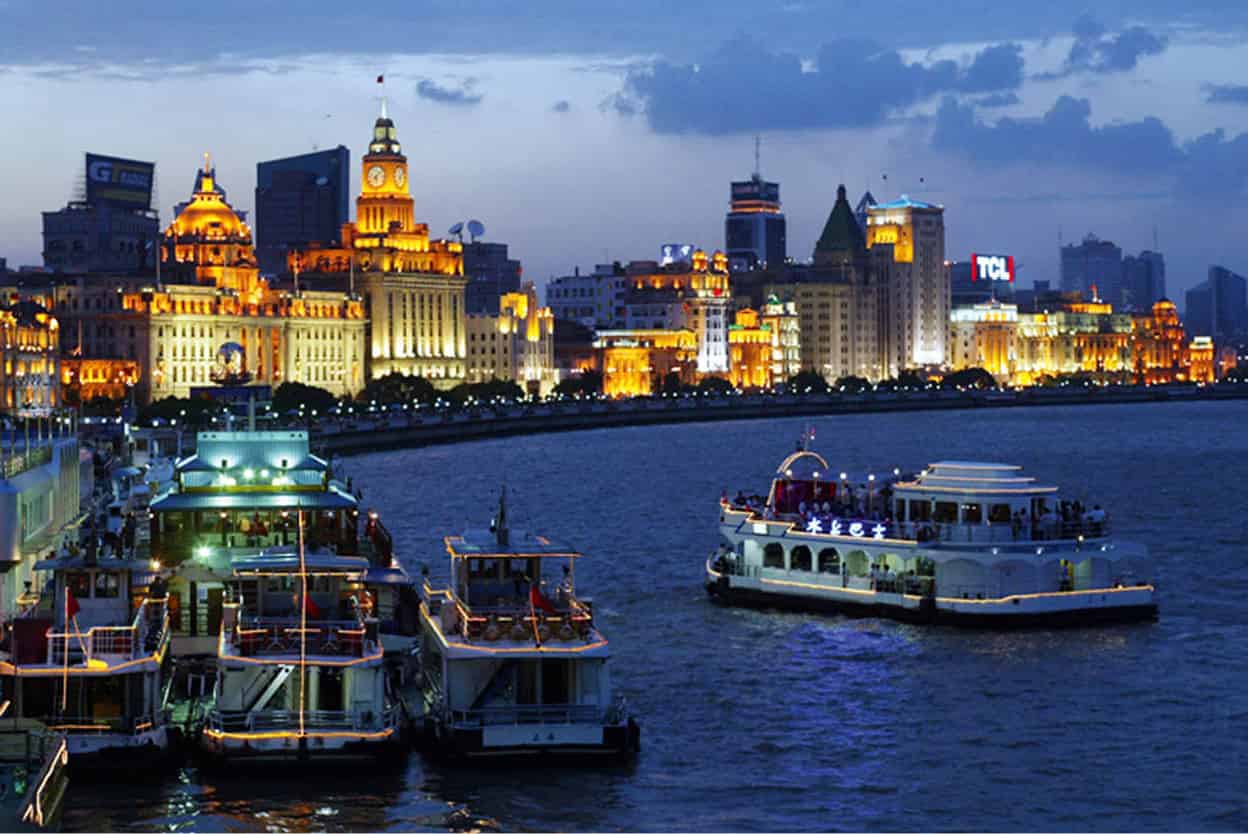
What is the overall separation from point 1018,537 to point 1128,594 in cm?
341

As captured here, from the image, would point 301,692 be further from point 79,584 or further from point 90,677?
point 79,584

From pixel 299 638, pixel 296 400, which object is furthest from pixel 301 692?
pixel 296 400

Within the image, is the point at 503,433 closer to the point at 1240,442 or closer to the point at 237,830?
the point at 1240,442

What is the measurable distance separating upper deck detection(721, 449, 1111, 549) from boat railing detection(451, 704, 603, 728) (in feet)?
63.6

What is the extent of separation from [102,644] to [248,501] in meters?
11.1

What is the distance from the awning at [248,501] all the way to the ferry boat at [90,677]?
8.78 metres

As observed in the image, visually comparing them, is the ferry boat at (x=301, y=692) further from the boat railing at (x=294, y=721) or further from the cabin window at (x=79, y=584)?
the cabin window at (x=79, y=584)

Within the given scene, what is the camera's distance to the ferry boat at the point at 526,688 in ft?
127

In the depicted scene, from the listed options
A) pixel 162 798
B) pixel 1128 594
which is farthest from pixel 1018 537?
pixel 162 798

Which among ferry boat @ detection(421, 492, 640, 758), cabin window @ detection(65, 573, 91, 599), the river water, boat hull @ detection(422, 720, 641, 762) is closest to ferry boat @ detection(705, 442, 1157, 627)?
the river water

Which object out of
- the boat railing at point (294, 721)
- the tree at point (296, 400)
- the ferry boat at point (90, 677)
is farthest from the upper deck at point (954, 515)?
the tree at point (296, 400)

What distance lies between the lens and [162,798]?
3688 cm

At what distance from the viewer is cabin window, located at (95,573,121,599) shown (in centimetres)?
3947

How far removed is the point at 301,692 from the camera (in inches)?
1496
